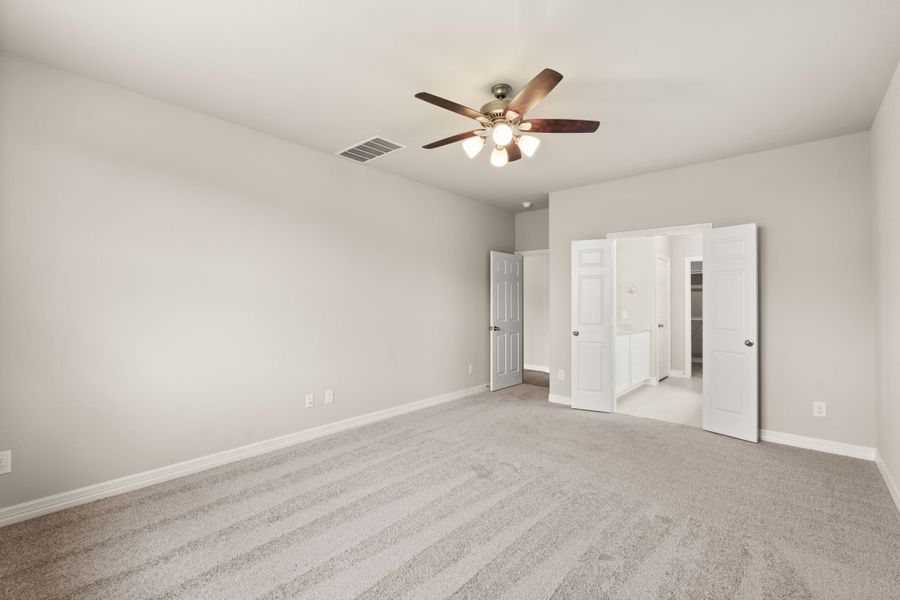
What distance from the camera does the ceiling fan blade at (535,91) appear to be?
2.12m

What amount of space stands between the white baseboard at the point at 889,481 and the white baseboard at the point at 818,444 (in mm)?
89

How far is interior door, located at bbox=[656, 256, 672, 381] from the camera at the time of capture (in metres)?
7.00

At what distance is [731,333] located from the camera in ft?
13.4

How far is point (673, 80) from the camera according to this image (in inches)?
109

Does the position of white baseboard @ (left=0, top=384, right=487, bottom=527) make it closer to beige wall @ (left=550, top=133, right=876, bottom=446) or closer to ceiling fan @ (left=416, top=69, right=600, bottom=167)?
ceiling fan @ (left=416, top=69, right=600, bottom=167)

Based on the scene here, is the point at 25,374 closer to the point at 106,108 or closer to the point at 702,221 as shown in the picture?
the point at 106,108

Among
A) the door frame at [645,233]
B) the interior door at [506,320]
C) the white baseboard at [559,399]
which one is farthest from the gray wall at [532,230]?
the white baseboard at [559,399]

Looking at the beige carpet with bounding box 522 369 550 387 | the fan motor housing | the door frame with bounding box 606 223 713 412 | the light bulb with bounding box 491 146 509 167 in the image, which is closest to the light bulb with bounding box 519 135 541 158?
the light bulb with bounding box 491 146 509 167

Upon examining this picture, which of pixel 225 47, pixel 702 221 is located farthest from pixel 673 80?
pixel 225 47

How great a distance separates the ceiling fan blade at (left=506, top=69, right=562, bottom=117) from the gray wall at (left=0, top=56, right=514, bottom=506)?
234cm

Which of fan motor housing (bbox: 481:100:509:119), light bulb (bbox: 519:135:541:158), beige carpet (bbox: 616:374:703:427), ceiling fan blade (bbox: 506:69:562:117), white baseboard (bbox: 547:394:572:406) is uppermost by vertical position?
fan motor housing (bbox: 481:100:509:119)

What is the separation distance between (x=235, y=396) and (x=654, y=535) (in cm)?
323

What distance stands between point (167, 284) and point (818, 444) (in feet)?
18.6

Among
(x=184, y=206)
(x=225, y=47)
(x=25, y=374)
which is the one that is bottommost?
(x=25, y=374)
